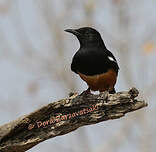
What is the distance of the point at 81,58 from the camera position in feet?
19.9

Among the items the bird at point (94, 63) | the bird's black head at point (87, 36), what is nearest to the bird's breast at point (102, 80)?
the bird at point (94, 63)

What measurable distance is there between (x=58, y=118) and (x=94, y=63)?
203 centimetres

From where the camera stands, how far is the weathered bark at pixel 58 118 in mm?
3924

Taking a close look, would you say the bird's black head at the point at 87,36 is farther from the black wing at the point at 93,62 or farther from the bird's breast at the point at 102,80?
the bird's breast at the point at 102,80

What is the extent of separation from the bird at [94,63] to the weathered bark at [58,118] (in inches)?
64.5

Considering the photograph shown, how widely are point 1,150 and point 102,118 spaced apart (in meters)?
1.21

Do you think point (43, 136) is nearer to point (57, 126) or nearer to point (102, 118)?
point (57, 126)

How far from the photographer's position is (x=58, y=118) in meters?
4.07

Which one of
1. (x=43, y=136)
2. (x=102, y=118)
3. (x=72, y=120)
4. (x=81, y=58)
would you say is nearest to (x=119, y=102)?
(x=102, y=118)

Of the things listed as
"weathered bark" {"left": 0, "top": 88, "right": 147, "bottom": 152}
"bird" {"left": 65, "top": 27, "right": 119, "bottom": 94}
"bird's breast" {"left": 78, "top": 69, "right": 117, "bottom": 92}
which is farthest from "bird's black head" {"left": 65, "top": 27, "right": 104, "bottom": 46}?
"weathered bark" {"left": 0, "top": 88, "right": 147, "bottom": 152}

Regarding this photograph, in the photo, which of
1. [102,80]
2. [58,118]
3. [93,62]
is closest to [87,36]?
[93,62]

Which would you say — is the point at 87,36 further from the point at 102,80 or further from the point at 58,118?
the point at 58,118

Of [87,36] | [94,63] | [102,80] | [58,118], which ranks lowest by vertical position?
[58,118]

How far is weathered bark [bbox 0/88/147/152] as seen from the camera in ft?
12.9
